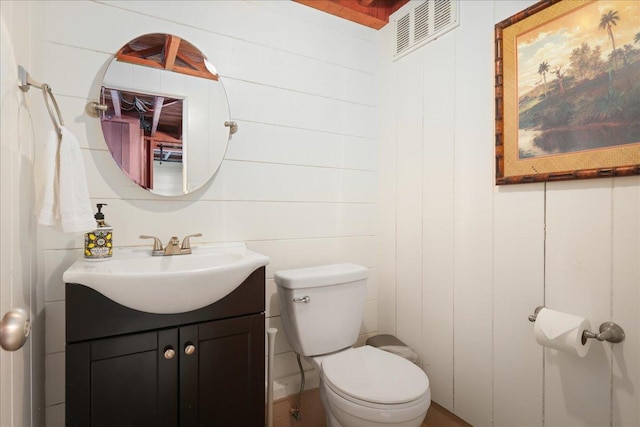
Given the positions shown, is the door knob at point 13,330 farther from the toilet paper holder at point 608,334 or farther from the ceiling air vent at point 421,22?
the ceiling air vent at point 421,22

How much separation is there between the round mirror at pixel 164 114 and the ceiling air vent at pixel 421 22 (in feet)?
3.42

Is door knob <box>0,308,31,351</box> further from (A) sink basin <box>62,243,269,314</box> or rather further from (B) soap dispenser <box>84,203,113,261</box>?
(B) soap dispenser <box>84,203,113,261</box>

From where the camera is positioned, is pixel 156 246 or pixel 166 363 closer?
pixel 166 363

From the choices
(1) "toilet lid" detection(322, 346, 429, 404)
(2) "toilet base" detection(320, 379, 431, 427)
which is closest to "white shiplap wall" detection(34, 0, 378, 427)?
(1) "toilet lid" detection(322, 346, 429, 404)

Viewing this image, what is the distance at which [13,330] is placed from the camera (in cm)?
50

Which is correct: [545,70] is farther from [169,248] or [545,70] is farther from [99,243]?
[99,243]

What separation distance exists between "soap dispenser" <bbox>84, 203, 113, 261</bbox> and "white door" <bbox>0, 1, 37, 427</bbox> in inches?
6.5

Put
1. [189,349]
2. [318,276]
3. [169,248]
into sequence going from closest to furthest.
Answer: [189,349]
[169,248]
[318,276]

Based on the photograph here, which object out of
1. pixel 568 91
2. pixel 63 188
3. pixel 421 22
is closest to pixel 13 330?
pixel 63 188

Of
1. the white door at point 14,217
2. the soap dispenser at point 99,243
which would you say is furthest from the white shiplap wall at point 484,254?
the white door at point 14,217

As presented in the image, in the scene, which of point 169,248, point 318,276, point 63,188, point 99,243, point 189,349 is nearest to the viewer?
point 63,188

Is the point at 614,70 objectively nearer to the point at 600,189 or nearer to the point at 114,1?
the point at 600,189

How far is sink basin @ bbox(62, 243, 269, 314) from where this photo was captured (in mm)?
979

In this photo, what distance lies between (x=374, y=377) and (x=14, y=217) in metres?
1.23
